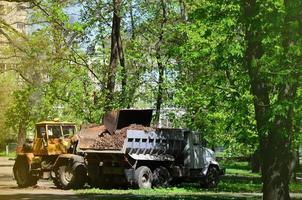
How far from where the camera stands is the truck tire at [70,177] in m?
26.0

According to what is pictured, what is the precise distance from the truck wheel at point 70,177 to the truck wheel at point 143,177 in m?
2.52

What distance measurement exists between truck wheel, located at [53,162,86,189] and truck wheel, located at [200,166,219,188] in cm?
653

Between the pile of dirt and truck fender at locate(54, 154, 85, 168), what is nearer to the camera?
the pile of dirt

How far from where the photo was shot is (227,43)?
15.1 metres

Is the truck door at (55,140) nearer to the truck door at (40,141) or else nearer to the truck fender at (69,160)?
the truck door at (40,141)

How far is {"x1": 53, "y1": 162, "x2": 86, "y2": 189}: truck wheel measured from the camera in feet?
85.4

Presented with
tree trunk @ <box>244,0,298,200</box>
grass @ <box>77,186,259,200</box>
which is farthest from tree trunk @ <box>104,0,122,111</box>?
tree trunk @ <box>244,0,298,200</box>

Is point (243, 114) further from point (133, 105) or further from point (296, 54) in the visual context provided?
point (133, 105)

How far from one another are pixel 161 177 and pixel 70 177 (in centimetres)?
421

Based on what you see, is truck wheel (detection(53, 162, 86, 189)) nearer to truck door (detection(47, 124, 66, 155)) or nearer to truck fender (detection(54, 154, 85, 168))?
truck fender (detection(54, 154, 85, 168))

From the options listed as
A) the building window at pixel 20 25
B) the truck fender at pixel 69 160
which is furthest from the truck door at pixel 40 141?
the building window at pixel 20 25

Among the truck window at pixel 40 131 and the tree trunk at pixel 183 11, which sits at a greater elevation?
the tree trunk at pixel 183 11

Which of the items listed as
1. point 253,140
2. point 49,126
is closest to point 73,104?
point 49,126

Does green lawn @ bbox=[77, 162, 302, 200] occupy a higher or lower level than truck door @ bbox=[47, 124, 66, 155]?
lower
